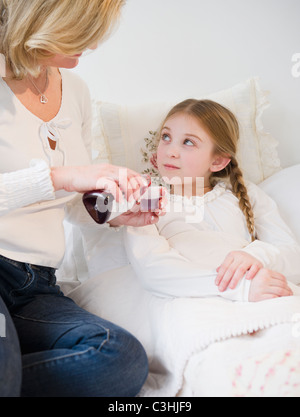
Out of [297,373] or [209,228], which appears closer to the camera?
[297,373]

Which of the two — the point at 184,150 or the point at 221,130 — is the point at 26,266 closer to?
the point at 184,150

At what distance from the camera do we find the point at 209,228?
46.2 inches

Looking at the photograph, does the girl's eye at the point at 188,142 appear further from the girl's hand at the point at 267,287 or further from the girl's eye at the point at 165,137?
the girl's hand at the point at 267,287

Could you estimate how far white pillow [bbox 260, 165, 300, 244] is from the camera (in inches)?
49.2

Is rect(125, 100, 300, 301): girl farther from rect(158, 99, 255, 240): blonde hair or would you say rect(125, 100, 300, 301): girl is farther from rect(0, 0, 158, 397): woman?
rect(0, 0, 158, 397): woman

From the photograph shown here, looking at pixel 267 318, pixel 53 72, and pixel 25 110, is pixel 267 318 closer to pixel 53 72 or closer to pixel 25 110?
pixel 25 110

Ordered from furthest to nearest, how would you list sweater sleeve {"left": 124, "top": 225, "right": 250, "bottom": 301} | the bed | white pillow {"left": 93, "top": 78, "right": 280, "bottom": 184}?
white pillow {"left": 93, "top": 78, "right": 280, "bottom": 184} → sweater sleeve {"left": 124, "top": 225, "right": 250, "bottom": 301} → the bed

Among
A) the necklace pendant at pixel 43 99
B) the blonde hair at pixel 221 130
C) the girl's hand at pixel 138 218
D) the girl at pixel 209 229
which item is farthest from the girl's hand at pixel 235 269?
the necklace pendant at pixel 43 99

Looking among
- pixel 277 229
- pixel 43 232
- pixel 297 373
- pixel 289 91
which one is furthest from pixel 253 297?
pixel 289 91

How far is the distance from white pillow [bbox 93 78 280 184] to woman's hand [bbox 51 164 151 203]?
1.82 feet

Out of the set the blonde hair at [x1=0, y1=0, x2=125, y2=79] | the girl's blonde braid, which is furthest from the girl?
the blonde hair at [x1=0, y1=0, x2=125, y2=79]

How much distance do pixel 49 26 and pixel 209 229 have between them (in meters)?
0.64

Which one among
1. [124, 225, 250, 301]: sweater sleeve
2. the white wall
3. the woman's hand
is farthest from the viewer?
the white wall

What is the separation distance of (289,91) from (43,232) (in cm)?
108
